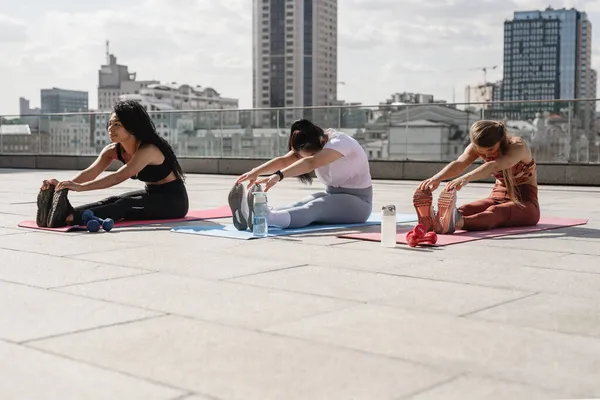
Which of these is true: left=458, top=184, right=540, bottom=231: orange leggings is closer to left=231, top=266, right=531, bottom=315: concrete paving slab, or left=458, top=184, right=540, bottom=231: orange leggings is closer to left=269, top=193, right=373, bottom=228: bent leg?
left=269, top=193, right=373, bottom=228: bent leg

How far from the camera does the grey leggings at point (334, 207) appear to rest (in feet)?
24.6

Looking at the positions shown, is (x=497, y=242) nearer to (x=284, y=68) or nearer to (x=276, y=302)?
(x=276, y=302)

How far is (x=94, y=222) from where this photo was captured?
23.4 feet

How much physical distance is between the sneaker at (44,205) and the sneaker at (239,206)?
1546 millimetres

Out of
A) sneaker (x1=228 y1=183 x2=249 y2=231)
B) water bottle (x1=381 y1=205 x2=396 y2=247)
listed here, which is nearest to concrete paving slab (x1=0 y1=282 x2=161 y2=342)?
water bottle (x1=381 y1=205 x2=396 y2=247)

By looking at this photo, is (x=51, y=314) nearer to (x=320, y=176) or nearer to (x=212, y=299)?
(x=212, y=299)

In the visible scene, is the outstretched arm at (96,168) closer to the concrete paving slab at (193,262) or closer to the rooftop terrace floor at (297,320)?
the rooftop terrace floor at (297,320)

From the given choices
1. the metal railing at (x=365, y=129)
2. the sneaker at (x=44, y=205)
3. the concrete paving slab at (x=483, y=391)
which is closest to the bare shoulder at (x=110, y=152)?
the sneaker at (x=44, y=205)

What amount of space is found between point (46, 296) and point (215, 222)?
3.89 metres

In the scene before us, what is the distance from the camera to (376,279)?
4754 mm

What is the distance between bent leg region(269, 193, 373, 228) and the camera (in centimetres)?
746

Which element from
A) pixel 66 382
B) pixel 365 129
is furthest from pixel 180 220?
pixel 365 129

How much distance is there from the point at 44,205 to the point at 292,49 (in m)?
181

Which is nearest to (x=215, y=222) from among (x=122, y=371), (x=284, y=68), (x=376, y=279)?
(x=376, y=279)
